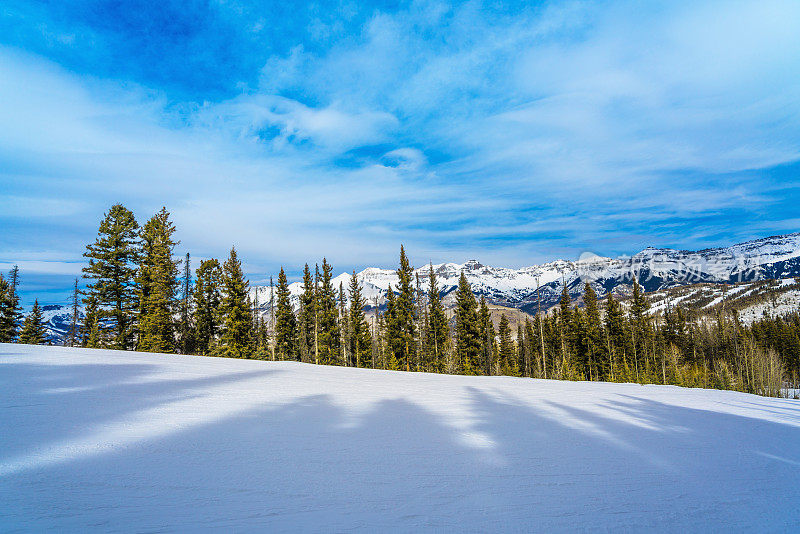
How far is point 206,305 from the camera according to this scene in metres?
37.2

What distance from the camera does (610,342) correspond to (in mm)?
53375

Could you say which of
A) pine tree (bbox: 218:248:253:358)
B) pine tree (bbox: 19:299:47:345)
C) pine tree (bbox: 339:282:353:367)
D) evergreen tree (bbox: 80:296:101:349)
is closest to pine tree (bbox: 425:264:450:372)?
pine tree (bbox: 339:282:353:367)

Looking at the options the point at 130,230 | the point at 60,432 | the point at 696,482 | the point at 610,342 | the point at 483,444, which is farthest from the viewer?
the point at 610,342

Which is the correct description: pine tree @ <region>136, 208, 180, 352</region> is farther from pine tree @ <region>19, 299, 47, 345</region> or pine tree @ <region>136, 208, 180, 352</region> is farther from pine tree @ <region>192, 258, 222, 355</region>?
pine tree @ <region>19, 299, 47, 345</region>

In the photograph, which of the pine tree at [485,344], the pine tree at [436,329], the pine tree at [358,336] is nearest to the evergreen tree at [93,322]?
the pine tree at [358,336]

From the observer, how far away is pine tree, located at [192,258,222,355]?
119 feet

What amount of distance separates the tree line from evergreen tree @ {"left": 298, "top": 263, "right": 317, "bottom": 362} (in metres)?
0.17

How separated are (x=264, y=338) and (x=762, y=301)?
224776 millimetres

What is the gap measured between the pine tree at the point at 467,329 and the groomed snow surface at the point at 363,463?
35.1m

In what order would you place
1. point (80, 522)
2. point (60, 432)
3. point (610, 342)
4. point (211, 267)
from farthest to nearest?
point (610, 342)
point (211, 267)
point (60, 432)
point (80, 522)

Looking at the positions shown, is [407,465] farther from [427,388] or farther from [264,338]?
[264,338]

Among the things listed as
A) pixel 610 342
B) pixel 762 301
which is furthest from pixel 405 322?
pixel 762 301

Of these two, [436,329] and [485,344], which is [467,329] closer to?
[436,329]

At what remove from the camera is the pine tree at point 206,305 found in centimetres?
3625
